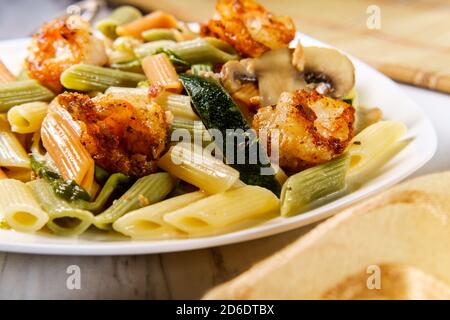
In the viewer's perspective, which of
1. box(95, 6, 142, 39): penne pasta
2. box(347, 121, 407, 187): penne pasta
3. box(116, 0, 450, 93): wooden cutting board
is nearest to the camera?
box(347, 121, 407, 187): penne pasta

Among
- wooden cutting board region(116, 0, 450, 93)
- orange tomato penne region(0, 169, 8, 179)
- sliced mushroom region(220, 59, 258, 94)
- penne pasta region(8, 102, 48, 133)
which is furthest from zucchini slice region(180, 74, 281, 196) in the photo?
wooden cutting board region(116, 0, 450, 93)

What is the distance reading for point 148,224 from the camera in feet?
10.0

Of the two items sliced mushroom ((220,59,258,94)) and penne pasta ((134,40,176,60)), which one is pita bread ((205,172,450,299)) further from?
penne pasta ((134,40,176,60))

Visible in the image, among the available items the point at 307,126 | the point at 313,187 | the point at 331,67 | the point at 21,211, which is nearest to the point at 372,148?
the point at 307,126

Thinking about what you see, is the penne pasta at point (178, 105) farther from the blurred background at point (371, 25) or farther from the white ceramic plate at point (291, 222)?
the blurred background at point (371, 25)

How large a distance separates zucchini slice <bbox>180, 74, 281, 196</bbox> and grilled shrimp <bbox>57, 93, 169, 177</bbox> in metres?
0.29

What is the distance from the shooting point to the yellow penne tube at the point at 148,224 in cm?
297

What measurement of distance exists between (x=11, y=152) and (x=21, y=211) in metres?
0.60

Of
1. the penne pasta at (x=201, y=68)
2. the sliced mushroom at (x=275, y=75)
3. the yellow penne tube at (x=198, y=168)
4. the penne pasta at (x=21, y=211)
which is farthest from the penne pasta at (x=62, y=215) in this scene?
the sliced mushroom at (x=275, y=75)

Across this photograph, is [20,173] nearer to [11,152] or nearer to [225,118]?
[11,152]

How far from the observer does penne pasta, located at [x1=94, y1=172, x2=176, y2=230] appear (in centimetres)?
301

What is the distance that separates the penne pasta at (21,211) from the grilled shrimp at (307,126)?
115cm

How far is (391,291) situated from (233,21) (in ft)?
6.87
